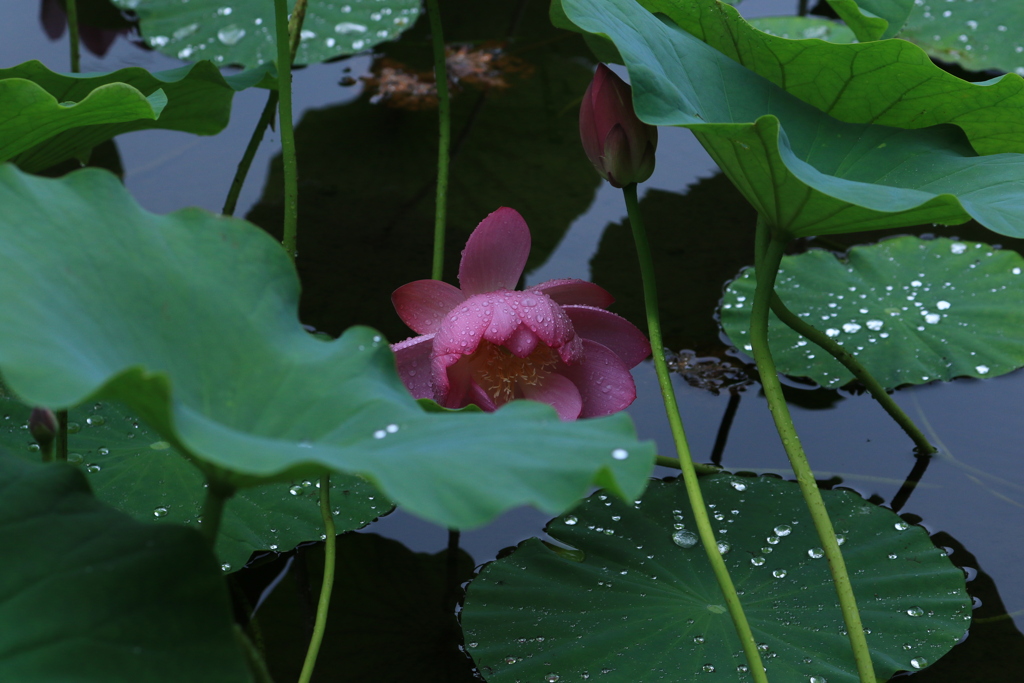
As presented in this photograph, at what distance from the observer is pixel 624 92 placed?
935mm

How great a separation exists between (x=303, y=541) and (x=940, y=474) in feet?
2.66

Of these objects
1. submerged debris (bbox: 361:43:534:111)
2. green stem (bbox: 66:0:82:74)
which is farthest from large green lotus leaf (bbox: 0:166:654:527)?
submerged debris (bbox: 361:43:534:111)

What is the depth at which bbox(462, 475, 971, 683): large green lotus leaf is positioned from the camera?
84cm

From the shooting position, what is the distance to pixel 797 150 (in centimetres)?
100

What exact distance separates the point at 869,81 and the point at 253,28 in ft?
5.19

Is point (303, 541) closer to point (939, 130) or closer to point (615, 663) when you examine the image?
point (615, 663)

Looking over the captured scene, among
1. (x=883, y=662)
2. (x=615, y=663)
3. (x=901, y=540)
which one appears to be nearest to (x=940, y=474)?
(x=901, y=540)

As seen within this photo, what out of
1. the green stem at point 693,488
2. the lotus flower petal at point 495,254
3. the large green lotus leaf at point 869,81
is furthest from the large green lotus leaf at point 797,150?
the lotus flower petal at point 495,254

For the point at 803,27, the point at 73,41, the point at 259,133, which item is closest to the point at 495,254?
the point at 259,133

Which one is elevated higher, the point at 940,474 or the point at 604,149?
the point at 604,149

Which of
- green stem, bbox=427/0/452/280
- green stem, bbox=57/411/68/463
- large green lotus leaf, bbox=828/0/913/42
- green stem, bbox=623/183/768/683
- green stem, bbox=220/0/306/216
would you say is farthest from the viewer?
green stem, bbox=220/0/306/216

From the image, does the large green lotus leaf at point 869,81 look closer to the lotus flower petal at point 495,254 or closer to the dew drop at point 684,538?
the lotus flower petal at point 495,254

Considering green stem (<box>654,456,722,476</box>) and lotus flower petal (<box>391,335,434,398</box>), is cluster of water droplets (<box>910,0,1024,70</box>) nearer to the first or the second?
green stem (<box>654,456,722,476</box>)

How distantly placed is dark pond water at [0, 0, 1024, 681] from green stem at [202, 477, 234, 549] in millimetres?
374
